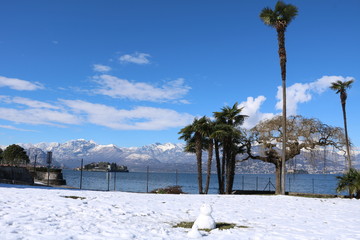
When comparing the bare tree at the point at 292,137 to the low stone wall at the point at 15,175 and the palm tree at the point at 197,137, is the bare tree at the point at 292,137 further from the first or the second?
the low stone wall at the point at 15,175

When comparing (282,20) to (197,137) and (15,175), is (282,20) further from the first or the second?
(15,175)

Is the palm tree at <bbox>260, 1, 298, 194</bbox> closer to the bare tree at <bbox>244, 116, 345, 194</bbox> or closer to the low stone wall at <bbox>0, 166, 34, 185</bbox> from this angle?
the bare tree at <bbox>244, 116, 345, 194</bbox>

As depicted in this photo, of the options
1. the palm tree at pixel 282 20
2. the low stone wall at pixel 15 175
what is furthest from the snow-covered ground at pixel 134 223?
the low stone wall at pixel 15 175

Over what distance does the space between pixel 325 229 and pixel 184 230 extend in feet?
15.6

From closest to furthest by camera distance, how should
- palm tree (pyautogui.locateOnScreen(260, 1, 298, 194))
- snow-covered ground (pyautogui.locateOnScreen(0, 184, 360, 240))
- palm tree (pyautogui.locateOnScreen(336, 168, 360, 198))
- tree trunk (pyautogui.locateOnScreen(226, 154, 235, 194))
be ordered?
snow-covered ground (pyautogui.locateOnScreen(0, 184, 360, 240))
palm tree (pyautogui.locateOnScreen(336, 168, 360, 198))
palm tree (pyautogui.locateOnScreen(260, 1, 298, 194))
tree trunk (pyautogui.locateOnScreen(226, 154, 235, 194))

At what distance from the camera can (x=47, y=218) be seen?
33.5 feet

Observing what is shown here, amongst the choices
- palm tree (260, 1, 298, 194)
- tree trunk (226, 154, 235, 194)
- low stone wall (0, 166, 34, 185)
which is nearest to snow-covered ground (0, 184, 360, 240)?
palm tree (260, 1, 298, 194)

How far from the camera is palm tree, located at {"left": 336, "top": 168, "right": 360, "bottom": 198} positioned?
80.2 feet

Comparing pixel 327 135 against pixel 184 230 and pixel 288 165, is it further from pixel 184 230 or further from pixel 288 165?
pixel 184 230

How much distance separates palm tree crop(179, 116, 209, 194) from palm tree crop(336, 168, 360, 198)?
1288 cm

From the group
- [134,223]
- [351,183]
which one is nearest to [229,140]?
[351,183]

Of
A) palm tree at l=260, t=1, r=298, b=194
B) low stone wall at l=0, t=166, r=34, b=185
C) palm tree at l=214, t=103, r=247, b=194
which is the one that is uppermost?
palm tree at l=260, t=1, r=298, b=194

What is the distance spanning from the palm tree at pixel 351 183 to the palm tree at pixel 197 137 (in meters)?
12.9

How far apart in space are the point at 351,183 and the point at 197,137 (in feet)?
48.4
